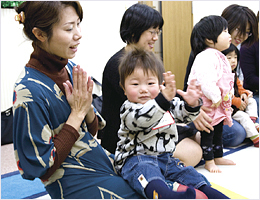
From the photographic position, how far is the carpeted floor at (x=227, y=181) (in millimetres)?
1679

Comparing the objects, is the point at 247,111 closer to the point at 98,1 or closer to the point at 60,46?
the point at 60,46

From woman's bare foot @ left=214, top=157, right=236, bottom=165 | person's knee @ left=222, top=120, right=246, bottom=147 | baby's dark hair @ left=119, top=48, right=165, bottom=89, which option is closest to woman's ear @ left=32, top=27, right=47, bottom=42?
baby's dark hair @ left=119, top=48, right=165, bottom=89

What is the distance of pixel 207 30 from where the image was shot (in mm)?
2045

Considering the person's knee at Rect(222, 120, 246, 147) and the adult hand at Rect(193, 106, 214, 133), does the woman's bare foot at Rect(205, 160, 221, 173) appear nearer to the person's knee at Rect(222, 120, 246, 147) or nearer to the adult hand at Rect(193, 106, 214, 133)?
the adult hand at Rect(193, 106, 214, 133)

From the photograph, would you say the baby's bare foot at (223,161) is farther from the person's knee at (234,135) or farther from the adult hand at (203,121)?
the person's knee at (234,135)

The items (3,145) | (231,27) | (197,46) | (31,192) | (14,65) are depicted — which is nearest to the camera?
(31,192)

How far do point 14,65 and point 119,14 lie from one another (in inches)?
67.8

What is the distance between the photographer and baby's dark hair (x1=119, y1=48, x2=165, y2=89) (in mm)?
1199

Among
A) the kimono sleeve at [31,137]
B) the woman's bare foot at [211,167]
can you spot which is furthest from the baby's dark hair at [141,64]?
the woman's bare foot at [211,167]

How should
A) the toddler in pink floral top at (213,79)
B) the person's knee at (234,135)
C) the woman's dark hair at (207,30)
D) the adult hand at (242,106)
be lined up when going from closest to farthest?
the toddler in pink floral top at (213,79) → the woman's dark hair at (207,30) → the person's knee at (234,135) → the adult hand at (242,106)

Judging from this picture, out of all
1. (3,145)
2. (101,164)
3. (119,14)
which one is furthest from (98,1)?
(101,164)

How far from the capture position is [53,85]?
1107 millimetres

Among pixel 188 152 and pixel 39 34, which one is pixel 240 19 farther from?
pixel 39 34

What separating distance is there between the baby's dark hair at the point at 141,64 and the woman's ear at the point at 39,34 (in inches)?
14.5
